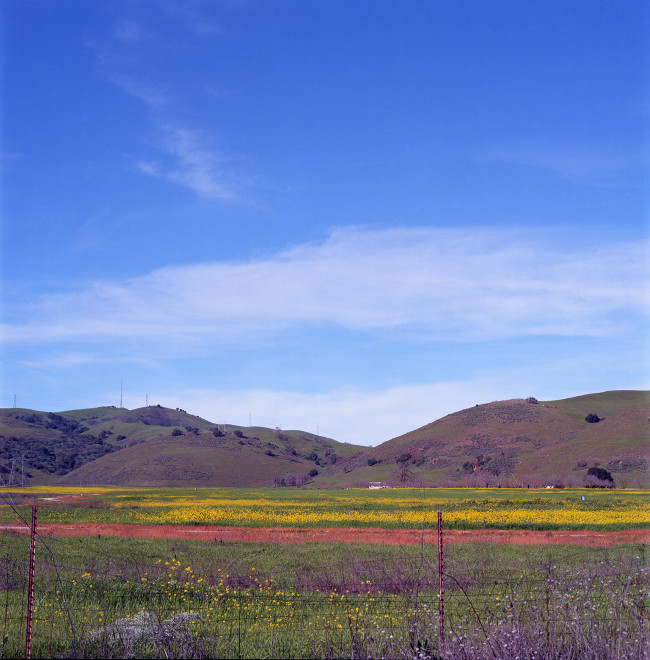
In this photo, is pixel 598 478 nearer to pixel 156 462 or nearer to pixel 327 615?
pixel 327 615

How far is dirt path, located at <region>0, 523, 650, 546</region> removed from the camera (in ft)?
89.6

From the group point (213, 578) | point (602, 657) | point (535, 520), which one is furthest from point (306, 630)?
point (535, 520)

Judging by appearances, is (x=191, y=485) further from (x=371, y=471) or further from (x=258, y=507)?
(x=258, y=507)

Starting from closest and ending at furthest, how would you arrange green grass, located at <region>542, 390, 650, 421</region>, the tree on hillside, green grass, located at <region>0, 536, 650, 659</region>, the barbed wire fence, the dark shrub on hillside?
the barbed wire fence, green grass, located at <region>0, 536, 650, 659</region>, the tree on hillside, the dark shrub on hillside, green grass, located at <region>542, 390, 650, 421</region>

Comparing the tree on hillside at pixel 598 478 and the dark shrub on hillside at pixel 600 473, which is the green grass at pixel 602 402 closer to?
the dark shrub on hillside at pixel 600 473

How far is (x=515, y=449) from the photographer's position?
119 metres

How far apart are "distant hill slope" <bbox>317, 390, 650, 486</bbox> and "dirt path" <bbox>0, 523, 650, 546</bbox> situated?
57.6 m

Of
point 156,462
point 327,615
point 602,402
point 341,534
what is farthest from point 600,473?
point 602,402

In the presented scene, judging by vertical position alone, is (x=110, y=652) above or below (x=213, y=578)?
above

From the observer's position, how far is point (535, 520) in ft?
120

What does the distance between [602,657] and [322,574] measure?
10.2m

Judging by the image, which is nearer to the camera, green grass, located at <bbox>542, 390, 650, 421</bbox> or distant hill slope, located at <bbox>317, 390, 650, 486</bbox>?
distant hill slope, located at <bbox>317, 390, 650, 486</bbox>

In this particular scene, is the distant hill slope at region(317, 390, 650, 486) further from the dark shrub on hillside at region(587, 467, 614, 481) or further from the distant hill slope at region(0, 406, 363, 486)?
the distant hill slope at region(0, 406, 363, 486)

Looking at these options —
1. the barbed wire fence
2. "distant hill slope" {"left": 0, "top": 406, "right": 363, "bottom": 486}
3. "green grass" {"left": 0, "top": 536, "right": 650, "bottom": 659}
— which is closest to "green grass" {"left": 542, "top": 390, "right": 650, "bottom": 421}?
"distant hill slope" {"left": 0, "top": 406, "right": 363, "bottom": 486}
